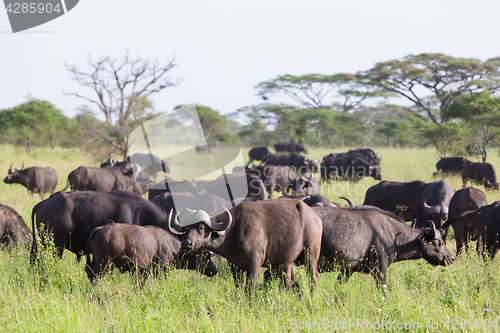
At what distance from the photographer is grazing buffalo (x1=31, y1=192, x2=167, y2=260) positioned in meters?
6.07

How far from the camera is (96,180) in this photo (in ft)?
40.3

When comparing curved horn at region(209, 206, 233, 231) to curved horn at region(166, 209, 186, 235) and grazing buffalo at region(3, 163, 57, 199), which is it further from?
grazing buffalo at region(3, 163, 57, 199)

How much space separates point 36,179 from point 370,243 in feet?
37.7

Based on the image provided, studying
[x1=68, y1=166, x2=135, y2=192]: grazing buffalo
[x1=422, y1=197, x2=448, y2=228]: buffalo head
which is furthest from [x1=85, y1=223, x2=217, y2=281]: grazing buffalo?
[x1=68, y1=166, x2=135, y2=192]: grazing buffalo

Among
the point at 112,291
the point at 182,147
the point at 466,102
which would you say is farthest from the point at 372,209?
the point at 466,102

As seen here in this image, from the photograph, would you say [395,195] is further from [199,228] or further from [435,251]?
[199,228]

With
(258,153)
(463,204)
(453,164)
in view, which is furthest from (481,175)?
(258,153)

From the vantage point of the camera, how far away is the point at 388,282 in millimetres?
5410

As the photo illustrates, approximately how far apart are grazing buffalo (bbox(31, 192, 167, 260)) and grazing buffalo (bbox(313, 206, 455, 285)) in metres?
2.37

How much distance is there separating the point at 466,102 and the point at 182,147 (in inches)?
871

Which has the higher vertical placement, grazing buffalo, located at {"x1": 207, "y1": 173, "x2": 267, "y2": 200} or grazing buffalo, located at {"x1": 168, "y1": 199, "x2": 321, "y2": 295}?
grazing buffalo, located at {"x1": 168, "y1": 199, "x2": 321, "y2": 295}

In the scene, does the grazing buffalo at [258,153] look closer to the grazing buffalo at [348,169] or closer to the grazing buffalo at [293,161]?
the grazing buffalo at [293,161]

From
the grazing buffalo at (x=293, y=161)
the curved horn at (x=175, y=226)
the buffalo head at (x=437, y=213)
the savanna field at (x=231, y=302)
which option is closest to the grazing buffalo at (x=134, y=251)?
the savanna field at (x=231, y=302)

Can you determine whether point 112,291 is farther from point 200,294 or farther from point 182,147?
point 182,147
